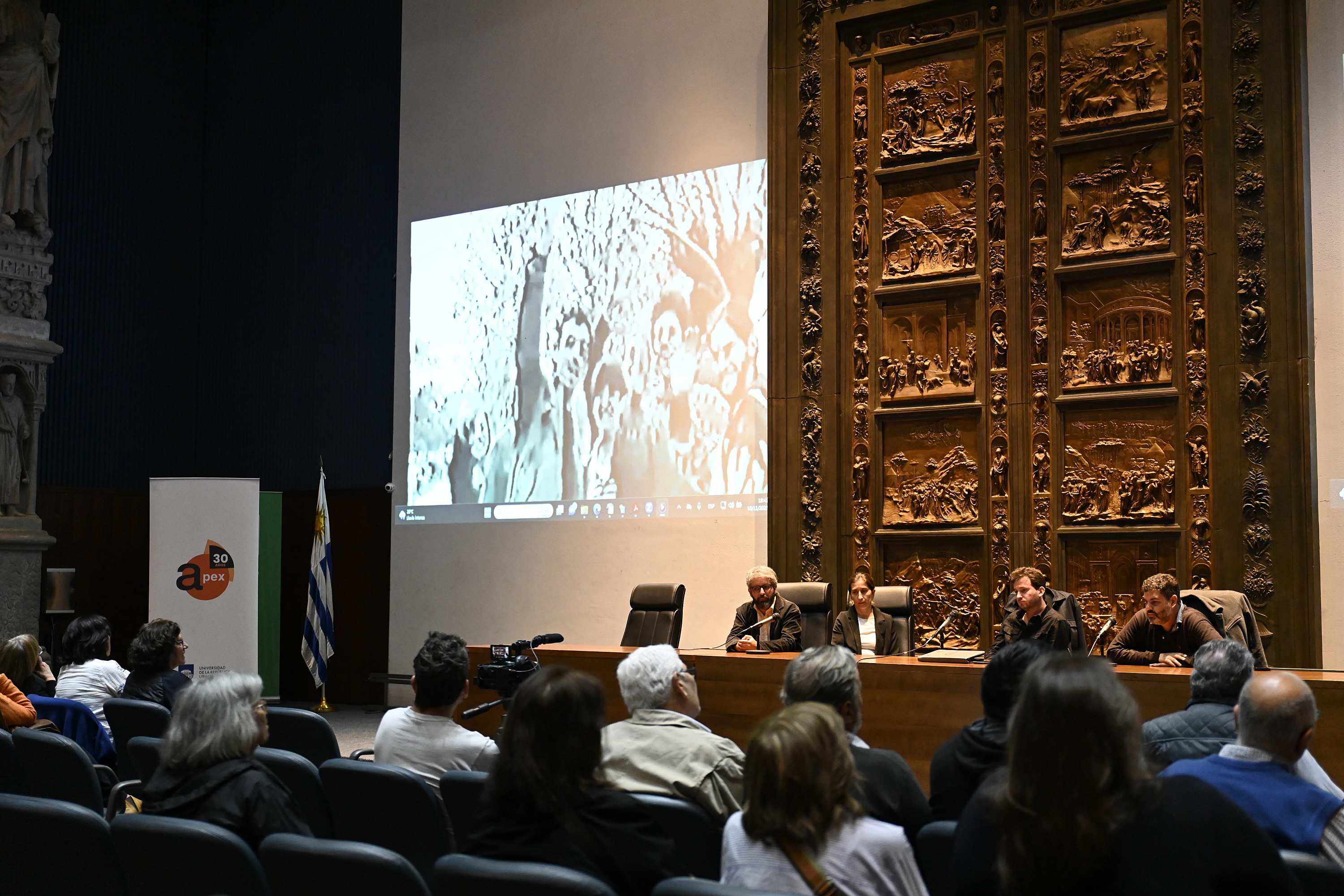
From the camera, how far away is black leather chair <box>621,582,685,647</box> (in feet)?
22.4

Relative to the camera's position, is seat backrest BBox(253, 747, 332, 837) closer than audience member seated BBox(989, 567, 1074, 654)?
Yes

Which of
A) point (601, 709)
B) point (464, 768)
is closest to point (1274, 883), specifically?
point (601, 709)

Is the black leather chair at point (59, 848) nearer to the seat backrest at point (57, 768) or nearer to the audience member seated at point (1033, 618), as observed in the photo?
the seat backrest at point (57, 768)

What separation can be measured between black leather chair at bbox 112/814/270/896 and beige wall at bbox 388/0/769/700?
18.6 ft

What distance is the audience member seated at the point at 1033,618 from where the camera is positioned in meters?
5.55

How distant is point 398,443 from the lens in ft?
30.9

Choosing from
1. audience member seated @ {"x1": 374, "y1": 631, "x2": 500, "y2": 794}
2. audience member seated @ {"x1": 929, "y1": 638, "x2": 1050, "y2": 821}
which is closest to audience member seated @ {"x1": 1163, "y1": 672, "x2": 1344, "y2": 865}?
audience member seated @ {"x1": 929, "y1": 638, "x2": 1050, "y2": 821}

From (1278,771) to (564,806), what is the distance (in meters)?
1.24

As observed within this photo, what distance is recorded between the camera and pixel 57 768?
332cm

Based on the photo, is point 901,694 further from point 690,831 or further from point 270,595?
point 270,595

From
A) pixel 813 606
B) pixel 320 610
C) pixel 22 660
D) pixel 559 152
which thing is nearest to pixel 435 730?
pixel 22 660

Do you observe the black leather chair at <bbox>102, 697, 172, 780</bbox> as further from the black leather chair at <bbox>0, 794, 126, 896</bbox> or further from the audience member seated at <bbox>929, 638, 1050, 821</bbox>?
the audience member seated at <bbox>929, 638, 1050, 821</bbox>

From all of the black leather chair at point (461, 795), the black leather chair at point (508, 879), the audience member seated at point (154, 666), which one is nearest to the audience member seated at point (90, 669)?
the audience member seated at point (154, 666)

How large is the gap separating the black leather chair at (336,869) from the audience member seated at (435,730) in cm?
109
